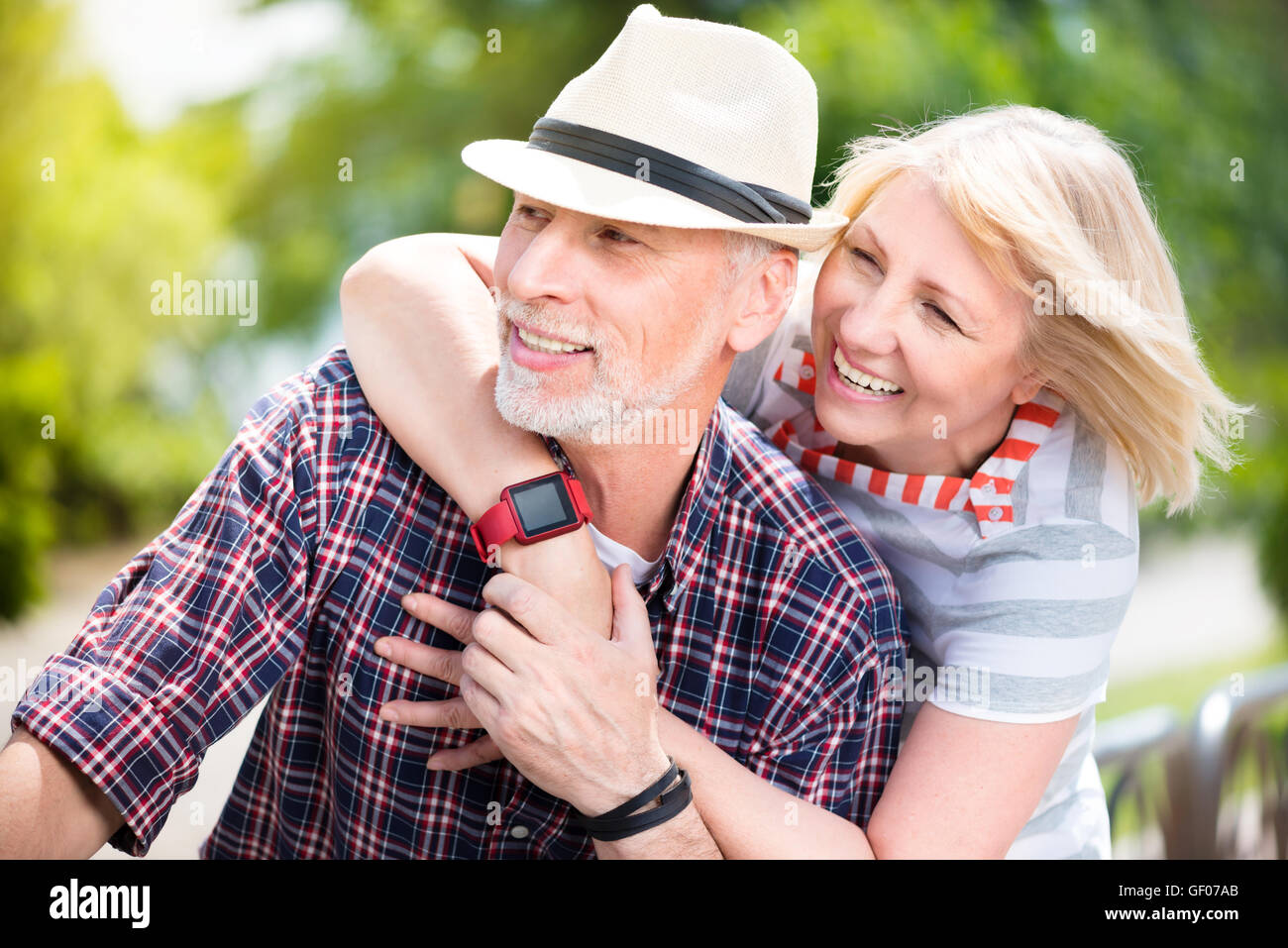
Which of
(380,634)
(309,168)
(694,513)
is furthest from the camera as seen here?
(309,168)

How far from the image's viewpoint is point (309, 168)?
311 inches

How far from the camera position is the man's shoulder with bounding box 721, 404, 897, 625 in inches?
75.6

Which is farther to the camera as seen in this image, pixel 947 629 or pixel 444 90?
pixel 444 90

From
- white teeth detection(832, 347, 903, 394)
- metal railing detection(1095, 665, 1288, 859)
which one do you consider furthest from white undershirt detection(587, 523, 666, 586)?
metal railing detection(1095, 665, 1288, 859)

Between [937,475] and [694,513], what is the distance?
0.50 meters

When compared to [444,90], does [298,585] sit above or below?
below

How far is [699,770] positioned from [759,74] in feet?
3.57

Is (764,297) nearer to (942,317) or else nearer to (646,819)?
(942,317)

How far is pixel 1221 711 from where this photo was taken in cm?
236

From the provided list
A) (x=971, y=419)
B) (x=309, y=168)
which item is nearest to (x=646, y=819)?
(x=971, y=419)

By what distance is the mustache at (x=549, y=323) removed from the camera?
5.66 ft

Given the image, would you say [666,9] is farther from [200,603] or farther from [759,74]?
[200,603]

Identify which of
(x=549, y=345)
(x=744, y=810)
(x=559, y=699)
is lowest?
(x=744, y=810)

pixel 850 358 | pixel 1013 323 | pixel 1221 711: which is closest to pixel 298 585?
pixel 850 358
